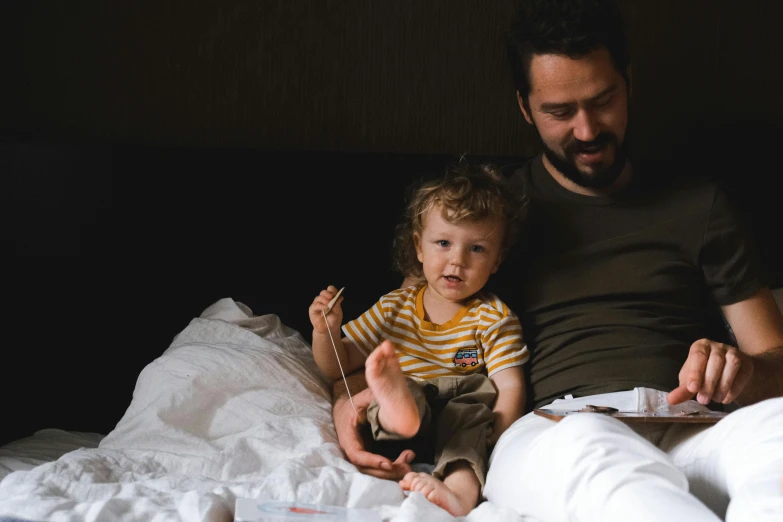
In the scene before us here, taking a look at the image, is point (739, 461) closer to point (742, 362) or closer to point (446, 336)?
point (742, 362)

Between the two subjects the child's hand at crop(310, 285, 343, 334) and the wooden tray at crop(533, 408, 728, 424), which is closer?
the wooden tray at crop(533, 408, 728, 424)

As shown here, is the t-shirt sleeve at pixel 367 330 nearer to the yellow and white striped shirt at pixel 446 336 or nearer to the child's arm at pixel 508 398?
the yellow and white striped shirt at pixel 446 336

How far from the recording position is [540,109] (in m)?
1.64

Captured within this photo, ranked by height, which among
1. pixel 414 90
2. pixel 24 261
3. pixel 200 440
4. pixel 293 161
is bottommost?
pixel 200 440

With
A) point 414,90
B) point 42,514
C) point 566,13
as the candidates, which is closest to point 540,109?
point 566,13

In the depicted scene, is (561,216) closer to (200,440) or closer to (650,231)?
(650,231)

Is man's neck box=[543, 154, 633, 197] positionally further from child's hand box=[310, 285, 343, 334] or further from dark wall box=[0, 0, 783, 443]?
child's hand box=[310, 285, 343, 334]

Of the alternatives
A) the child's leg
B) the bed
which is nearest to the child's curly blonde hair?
the bed

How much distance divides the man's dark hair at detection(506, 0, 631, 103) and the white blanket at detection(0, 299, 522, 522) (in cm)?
74

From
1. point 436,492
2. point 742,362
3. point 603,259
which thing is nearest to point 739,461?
point 742,362

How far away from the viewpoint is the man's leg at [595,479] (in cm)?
86

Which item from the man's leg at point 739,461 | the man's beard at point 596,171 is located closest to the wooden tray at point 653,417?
the man's leg at point 739,461

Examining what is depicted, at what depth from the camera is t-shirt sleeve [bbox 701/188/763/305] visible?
1552mm

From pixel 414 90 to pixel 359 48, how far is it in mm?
169
